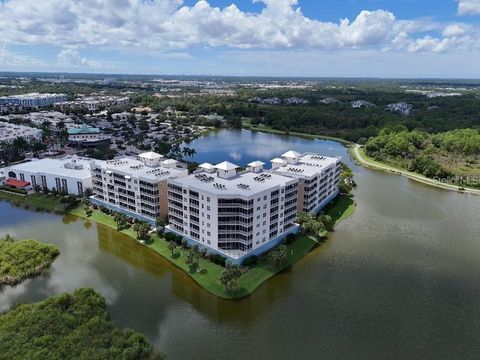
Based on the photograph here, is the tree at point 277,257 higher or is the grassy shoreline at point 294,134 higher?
the tree at point 277,257

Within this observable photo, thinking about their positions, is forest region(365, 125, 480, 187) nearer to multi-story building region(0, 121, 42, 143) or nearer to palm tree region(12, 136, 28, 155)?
palm tree region(12, 136, 28, 155)

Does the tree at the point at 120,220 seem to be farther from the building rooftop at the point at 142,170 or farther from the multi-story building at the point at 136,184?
the building rooftop at the point at 142,170

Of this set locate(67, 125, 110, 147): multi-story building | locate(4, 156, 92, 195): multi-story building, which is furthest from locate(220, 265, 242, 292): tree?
locate(67, 125, 110, 147): multi-story building

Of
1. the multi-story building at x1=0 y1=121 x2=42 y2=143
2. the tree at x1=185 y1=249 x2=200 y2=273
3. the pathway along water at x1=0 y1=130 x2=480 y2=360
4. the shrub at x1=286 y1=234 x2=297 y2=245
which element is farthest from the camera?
the multi-story building at x1=0 y1=121 x2=42 y2=143

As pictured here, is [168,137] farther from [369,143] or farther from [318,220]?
[318,220]

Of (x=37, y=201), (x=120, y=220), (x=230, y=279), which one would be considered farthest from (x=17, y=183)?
(x=230, y=279)

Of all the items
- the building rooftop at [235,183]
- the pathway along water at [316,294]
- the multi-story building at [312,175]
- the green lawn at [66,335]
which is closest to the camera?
the green lawn at [66,335]

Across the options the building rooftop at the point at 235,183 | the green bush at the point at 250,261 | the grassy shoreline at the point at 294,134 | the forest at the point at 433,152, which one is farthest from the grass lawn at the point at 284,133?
the green bush at the point at 250,261
